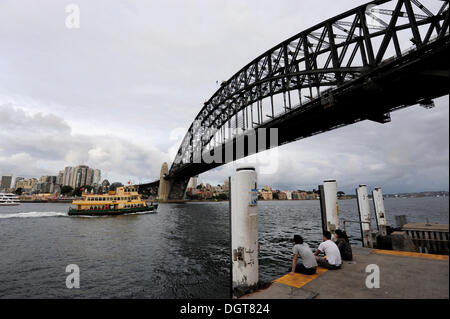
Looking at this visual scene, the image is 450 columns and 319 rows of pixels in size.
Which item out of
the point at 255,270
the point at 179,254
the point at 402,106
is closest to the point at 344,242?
the point at 255,270

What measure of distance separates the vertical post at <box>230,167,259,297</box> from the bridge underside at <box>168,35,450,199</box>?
1644 cm

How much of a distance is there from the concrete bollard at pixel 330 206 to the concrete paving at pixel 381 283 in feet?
8.89

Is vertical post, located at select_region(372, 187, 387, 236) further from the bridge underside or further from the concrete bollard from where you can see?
the bridge underside

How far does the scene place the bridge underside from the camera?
14180 millimetres

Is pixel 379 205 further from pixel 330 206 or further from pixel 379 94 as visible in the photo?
pixel 379 94

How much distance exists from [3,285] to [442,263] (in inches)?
605

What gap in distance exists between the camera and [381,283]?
434 centimetres

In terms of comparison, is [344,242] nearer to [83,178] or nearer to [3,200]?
[3,200]

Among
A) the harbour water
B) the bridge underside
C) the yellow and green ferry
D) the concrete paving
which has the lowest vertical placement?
the harbour water

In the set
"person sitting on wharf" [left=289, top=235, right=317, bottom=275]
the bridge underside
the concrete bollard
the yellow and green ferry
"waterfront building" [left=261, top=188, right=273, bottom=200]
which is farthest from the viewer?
"waterfront building" [left=261, top=188, right=273, bottom=200]

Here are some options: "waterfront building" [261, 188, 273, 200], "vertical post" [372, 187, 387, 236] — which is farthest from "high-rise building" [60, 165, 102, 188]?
"vertical post" [372, 187, 387, 236]

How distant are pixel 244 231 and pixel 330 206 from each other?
220 inches

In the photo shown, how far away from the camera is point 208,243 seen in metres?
15.7

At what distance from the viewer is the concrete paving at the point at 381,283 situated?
381 cm
